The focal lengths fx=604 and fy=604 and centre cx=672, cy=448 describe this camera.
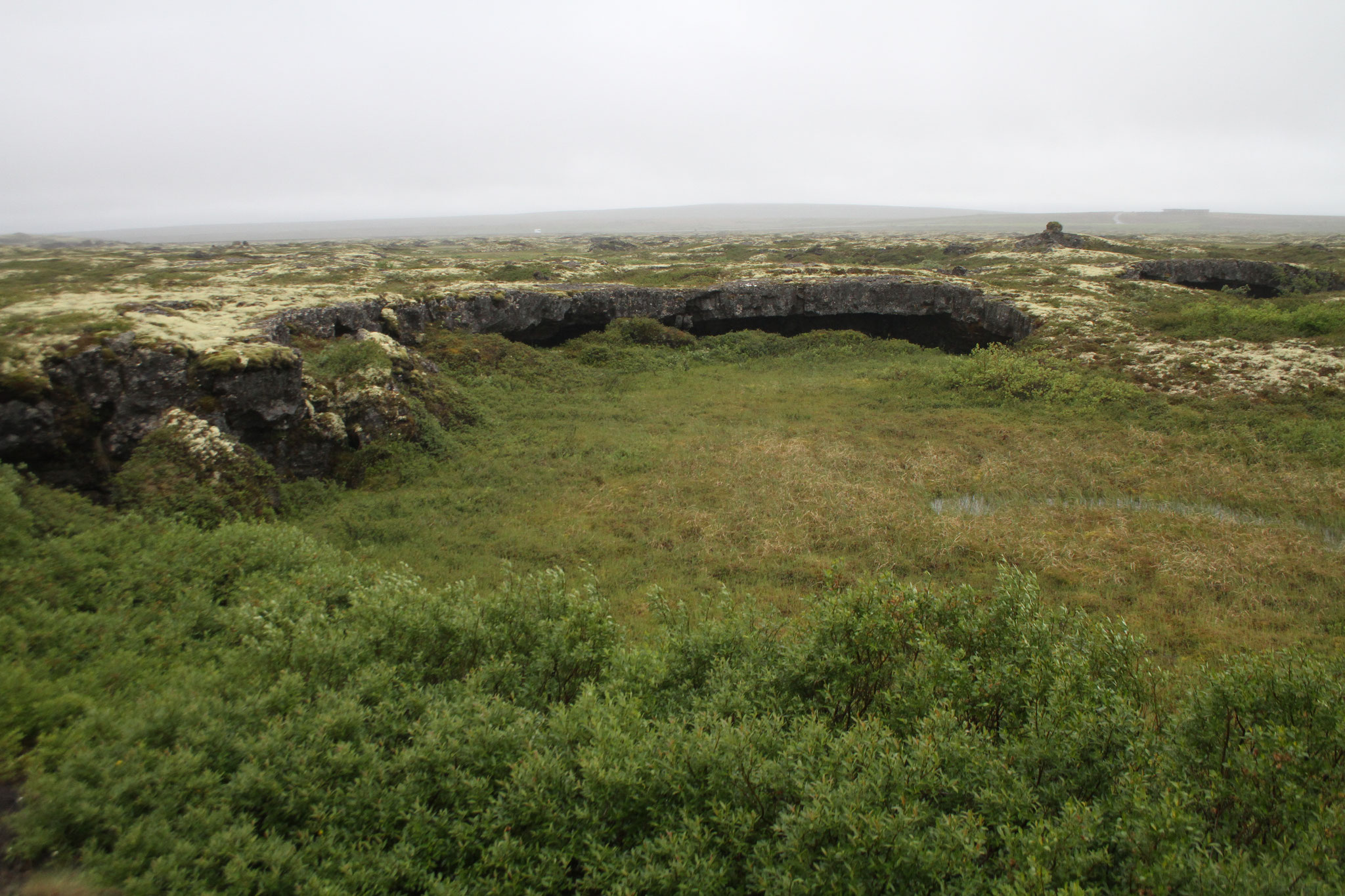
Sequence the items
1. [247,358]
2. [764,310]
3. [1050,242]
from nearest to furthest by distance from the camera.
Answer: [247,358], [764,310], [1050,242]

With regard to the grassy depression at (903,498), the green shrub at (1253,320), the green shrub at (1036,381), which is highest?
the green shrub at (1253,320)

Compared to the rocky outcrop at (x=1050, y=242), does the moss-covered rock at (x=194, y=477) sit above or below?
below

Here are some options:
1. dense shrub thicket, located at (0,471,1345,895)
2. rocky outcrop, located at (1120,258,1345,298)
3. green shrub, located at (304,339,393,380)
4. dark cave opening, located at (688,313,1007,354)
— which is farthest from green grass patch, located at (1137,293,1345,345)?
green shrub, located at (304,339,393,380)

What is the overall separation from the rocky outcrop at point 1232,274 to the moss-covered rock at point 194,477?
51.8 m

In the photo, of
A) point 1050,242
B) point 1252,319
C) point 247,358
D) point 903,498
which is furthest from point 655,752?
point 1050,242

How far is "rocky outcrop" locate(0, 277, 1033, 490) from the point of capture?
14521 millimetres

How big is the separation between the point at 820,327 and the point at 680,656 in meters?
35.1

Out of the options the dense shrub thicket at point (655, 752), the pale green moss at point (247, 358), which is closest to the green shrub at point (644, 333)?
the pale green moss at point (247, 358)

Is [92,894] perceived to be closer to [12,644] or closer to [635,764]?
[635,764]

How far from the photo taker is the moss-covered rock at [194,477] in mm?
13250

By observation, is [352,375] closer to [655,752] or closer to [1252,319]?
[655,752]

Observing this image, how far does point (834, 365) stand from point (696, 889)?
31870 mm

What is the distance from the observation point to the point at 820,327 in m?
40.3

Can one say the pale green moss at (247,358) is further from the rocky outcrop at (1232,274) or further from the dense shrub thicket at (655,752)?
the rocky outcrop at (1232,274)
